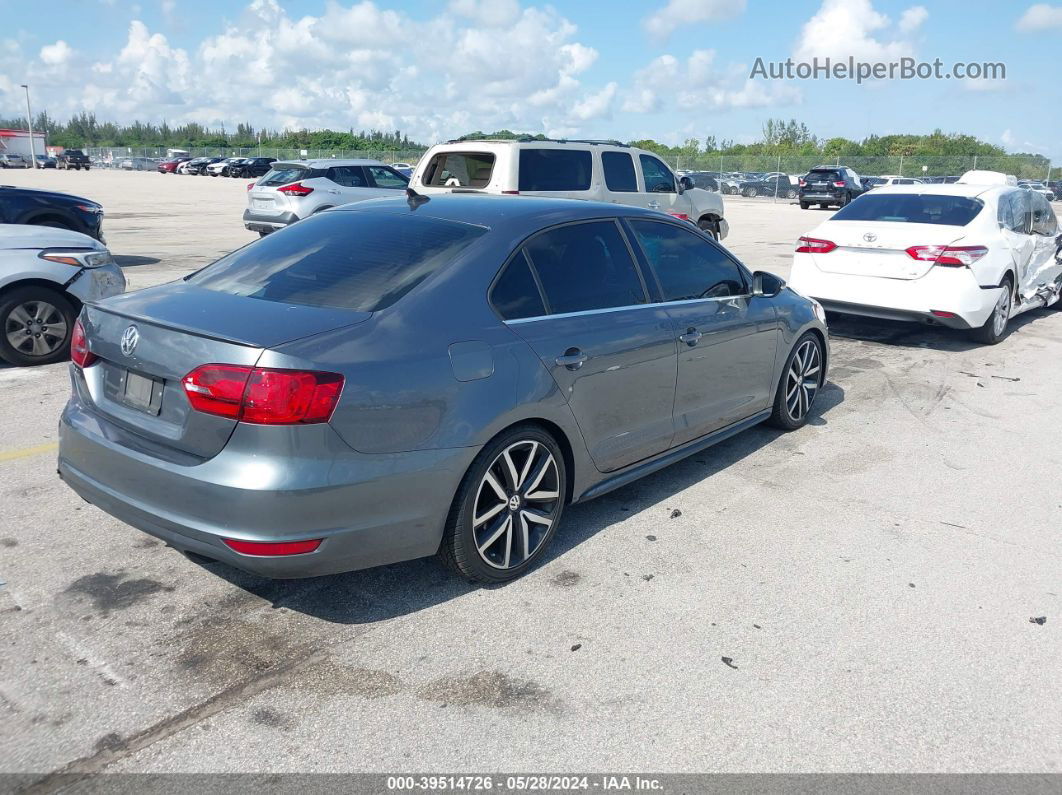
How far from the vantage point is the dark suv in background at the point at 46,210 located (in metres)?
11.3

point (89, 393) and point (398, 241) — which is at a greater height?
point (398, 241)

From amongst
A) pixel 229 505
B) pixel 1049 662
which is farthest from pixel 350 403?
pixel 1049 662

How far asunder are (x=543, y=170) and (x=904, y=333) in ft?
16.2

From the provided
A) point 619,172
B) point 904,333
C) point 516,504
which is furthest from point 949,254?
point 516,504

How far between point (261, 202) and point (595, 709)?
55.4 feet

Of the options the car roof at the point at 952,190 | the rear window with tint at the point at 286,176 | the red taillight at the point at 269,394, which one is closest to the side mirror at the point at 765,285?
the red taillight at the point at 269,394

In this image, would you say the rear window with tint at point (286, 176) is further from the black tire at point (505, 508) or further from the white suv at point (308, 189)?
the black tire at point (505, 508)

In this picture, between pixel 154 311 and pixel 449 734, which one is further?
pixel 154 311

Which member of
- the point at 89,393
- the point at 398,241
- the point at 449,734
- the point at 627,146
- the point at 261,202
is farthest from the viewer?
the point at 261,202

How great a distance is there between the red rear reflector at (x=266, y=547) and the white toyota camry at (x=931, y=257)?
717 cm

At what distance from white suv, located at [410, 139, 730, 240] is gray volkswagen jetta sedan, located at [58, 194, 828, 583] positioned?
255 inches

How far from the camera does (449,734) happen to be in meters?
2.85

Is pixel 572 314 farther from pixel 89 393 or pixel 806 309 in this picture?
pixel 806 309

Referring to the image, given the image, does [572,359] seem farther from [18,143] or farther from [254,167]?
[18,143]
